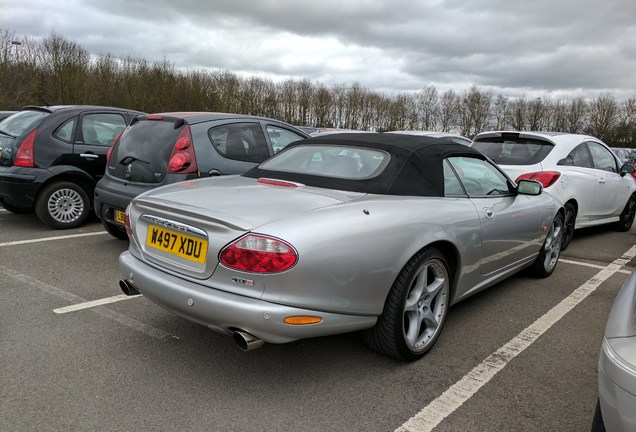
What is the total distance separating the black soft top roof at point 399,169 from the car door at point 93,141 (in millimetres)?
3731

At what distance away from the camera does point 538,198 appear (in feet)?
15.1

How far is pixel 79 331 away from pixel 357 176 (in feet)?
7.32

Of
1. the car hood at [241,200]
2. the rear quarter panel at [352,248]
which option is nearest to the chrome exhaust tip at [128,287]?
the car hood at [241,200]

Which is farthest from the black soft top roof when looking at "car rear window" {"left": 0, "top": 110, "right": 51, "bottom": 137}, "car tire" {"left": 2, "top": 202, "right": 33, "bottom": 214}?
"car tire" {"left": 2, "top": 202, "right": 33, "bottom": 214}

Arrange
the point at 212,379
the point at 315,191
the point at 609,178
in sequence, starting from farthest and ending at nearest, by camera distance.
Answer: the point at 609,178 < the point at 315,191 < the point at 212,379

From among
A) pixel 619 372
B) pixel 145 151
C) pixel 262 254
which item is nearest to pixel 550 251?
pixel 619 372

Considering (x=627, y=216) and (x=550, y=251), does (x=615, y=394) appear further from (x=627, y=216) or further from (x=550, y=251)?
(x=627, y=216)

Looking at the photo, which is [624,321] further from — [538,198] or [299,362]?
[538,198]

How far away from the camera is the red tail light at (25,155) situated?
19.9 ft

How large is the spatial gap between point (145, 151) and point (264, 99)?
44084 millimetres

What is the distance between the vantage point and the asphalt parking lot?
246 centimetres

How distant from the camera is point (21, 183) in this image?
6.03 meters

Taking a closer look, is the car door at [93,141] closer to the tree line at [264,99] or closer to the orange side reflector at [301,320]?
the orange side reflector at [301,320]

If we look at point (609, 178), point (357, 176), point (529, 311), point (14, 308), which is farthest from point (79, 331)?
point (609, 178)
